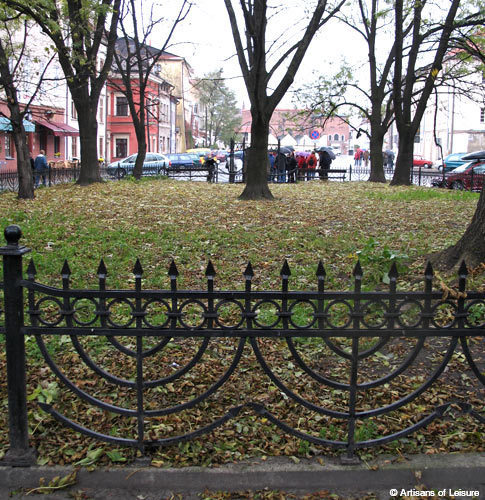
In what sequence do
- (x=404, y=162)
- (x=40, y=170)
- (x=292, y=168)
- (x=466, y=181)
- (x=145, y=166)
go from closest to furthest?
(x=40, y=170), (x=404, y=162), (x=466, y=181), (x=292, y=168), (x=145, y=166)

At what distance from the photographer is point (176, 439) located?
3254mm

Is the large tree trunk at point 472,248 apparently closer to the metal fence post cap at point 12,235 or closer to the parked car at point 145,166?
the metal fence post cap at point 12,235

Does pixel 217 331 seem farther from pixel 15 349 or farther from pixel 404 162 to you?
pixel 404 162

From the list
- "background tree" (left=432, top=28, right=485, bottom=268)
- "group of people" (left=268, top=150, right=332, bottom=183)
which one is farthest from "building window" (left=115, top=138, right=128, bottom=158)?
"background tree" (left=432, top=28, right=485, bottom=268)

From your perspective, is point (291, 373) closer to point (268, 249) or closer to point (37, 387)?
point (37, 387)

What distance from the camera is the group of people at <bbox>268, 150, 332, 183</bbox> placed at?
27984 millimetres

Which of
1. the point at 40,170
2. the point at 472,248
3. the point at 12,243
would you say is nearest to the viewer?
the point at 12,243

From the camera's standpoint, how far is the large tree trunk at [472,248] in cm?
569

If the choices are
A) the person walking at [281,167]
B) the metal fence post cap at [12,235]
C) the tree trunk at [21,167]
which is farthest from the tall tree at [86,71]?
the metal fence post cap at [12,235]

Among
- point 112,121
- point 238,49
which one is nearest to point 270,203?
point 238,49

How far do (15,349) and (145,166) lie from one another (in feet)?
112

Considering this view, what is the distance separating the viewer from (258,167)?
1537 centimetres

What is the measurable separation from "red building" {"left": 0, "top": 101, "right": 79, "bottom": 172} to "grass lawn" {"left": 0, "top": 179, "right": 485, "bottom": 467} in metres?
24.0

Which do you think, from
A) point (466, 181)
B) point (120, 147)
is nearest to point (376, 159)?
point (466, 181)
